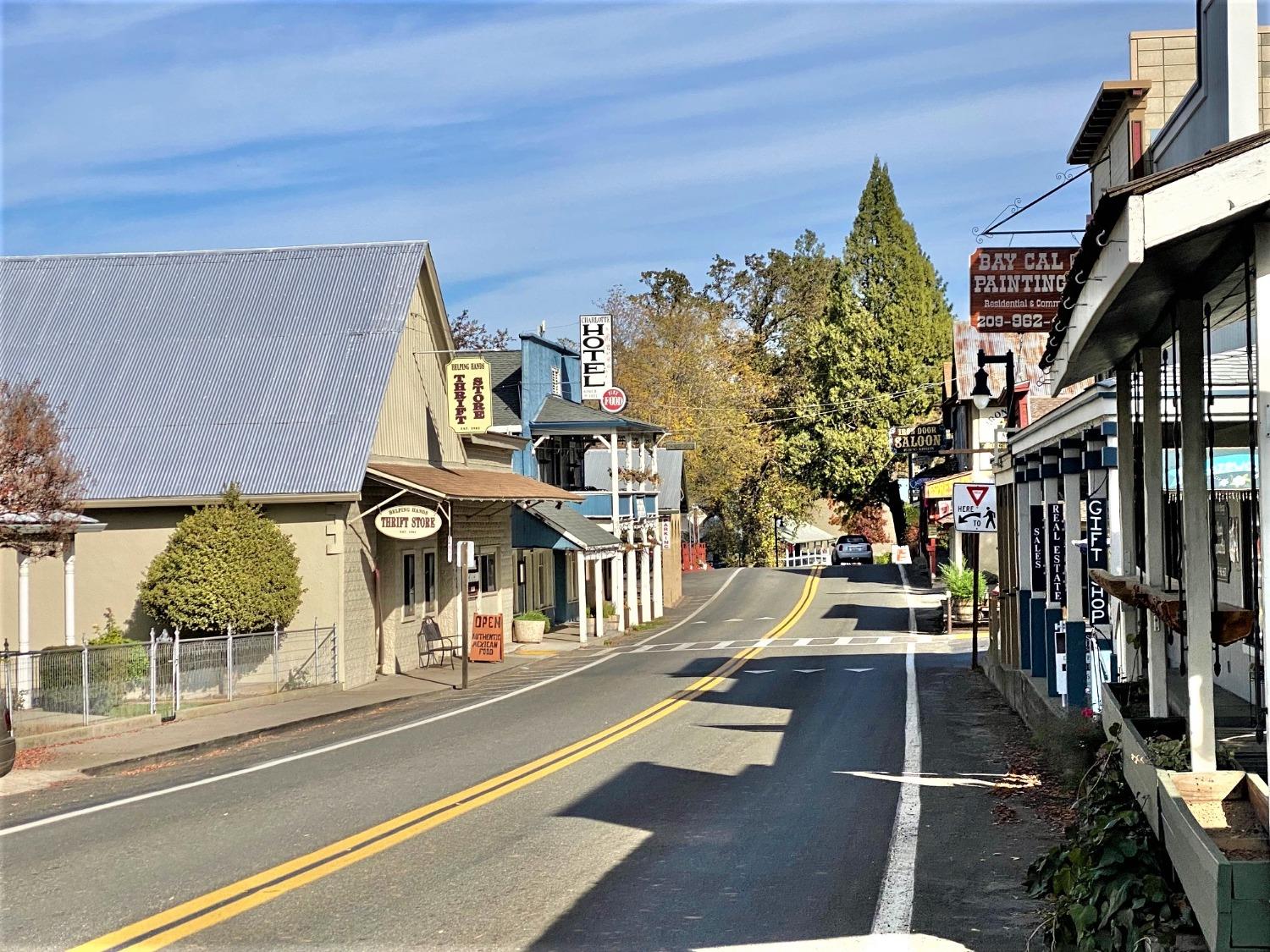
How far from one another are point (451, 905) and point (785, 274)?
78782 mm

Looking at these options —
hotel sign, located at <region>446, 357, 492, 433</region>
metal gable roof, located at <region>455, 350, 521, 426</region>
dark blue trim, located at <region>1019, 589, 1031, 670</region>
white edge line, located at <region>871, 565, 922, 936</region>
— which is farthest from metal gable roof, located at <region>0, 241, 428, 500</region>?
white edge line, located at <region>871, 565, 922, 936</region>

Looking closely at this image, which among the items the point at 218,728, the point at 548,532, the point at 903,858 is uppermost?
the point at 548,532

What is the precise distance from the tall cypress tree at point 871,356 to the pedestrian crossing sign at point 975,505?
4336 cm

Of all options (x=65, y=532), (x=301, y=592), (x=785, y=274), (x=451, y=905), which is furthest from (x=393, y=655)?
(x=785, y=274)

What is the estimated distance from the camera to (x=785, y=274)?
85.0 meters

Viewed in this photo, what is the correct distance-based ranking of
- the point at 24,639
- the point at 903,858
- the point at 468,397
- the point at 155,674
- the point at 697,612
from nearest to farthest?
the point at 903,858
the point at 155,674
the point at 24,639
the point at 468,397
the point at 697,612

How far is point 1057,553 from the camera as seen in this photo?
56.3ft

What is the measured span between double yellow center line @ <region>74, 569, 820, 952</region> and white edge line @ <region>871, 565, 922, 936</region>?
352 cm

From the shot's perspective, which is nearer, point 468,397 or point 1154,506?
point 1154,506

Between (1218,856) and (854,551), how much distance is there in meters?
73.3

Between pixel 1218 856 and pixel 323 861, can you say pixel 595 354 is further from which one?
pixel 1218 856

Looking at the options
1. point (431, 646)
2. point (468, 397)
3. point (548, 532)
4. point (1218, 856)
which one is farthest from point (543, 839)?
point (548, 532)

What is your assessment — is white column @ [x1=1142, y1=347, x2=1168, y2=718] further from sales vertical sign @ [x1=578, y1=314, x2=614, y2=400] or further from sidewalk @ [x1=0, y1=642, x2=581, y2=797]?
sales vertical sign @ [x1=578, y1=314, x2=614, y2=400]

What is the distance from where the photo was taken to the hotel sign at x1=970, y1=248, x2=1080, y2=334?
1917 cm
